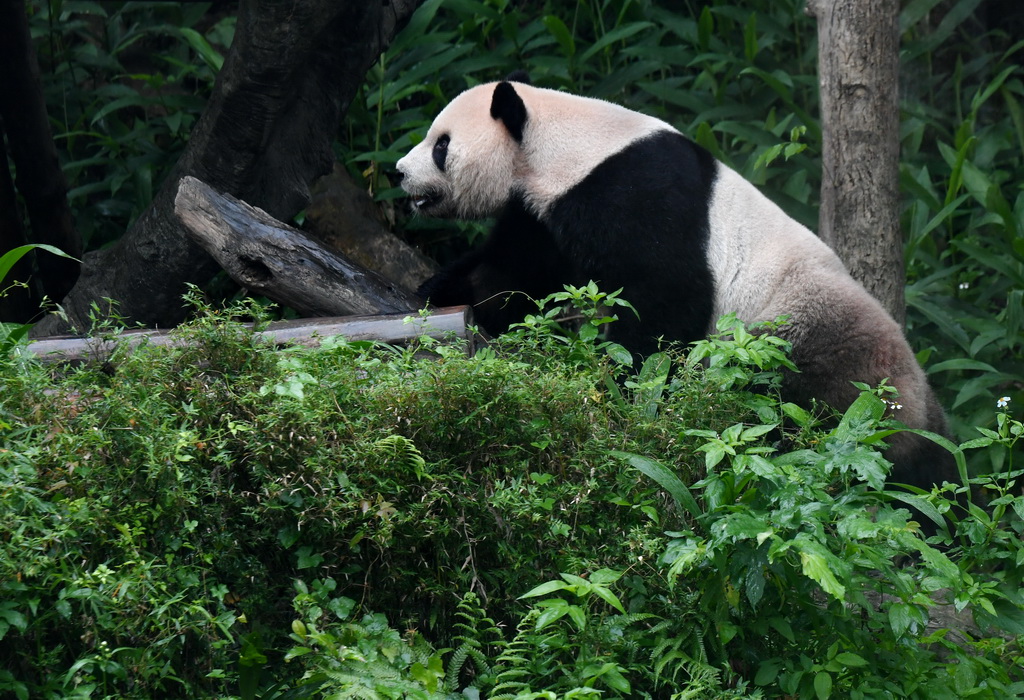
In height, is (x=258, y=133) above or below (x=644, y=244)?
above

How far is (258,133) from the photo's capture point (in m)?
4.92

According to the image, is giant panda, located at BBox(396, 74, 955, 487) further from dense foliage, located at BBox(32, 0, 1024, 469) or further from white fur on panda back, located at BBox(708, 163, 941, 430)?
dense foliage, located at BBox(32, 0, 1024, 469)

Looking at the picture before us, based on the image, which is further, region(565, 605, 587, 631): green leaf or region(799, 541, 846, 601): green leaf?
region(565, 605, 587, 631): green leaf

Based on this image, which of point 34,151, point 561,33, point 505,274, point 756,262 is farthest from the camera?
point 561,33

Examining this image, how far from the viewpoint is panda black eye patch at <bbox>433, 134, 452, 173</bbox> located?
4469 mm

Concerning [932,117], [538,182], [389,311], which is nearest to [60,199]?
[389,311]

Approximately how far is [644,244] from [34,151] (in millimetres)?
3880

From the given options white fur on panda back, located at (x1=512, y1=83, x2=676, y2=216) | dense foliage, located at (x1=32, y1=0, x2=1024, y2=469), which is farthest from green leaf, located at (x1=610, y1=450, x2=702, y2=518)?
dense foliage, located at (x1=32, y1=0, x2=1024, y2=469)

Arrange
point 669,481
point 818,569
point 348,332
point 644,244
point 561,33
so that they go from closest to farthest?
point 818,569 < point 669,481 < point 348,332 < point 644,244 < point 561,33

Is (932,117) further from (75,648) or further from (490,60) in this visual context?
(75,648)

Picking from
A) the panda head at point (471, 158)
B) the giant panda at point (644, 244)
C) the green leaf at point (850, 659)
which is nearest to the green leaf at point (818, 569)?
the green leaf at point (850, 659)

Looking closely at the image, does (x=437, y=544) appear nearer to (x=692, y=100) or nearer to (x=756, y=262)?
(x=756, y=262)

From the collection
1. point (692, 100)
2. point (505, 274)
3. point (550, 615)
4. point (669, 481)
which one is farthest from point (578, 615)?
point (692, 100)

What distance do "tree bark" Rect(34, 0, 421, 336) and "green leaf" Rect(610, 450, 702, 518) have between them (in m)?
3.17
